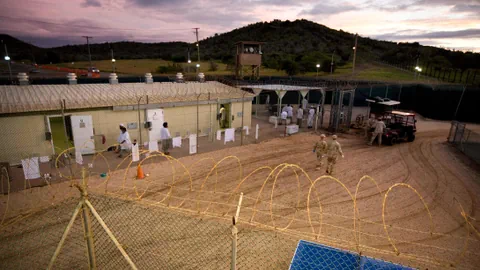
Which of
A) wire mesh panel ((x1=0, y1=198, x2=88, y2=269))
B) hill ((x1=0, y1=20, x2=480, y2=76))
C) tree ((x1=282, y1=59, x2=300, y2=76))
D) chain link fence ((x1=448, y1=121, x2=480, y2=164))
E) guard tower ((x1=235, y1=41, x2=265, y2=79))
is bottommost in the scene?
wire mesh panel ((x1=0, y1=198, x2=88, y2=269))

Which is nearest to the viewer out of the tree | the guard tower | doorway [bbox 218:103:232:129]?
doorway [bbox 218:103:232:129]

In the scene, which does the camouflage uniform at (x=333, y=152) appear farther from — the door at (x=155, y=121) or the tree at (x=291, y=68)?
the tree at (x=291, y=68)

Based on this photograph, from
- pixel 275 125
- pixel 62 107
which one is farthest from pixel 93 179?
pixel 275 125

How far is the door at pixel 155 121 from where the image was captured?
1715 centimetres

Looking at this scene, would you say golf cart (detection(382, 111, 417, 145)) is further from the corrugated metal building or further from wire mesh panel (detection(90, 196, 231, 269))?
wire mesh panel (detection(90, 196, 231, 269))

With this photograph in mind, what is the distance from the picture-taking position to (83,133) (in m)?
14.9

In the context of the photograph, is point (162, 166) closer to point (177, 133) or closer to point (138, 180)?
point (138, 180)

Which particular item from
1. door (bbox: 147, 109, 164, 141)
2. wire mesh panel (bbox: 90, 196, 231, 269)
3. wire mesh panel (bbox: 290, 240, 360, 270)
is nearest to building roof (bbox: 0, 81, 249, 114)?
door (bbox: 147, 109, 164, 141)

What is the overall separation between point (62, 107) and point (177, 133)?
22.8ft

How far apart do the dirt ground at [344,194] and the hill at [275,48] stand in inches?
2224

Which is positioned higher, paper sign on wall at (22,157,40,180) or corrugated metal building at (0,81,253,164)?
corrugated metal building at (0,81,253,164)

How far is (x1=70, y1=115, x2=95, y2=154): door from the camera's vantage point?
14.7m

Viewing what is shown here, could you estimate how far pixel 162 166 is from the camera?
1384cm

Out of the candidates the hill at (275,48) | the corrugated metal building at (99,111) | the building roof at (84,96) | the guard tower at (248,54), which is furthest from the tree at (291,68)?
the building roof at (84,96)
